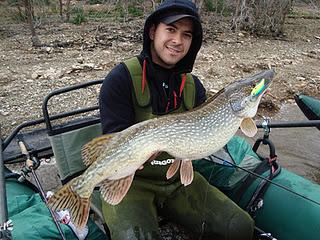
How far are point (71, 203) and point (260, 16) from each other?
412 inches

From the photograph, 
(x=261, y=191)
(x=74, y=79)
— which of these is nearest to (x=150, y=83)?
(x=261, y=191)

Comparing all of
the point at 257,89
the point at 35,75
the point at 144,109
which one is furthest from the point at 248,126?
the point at 35,75

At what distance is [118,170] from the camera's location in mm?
2072

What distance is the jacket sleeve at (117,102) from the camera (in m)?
2.51

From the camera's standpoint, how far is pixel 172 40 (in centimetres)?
258

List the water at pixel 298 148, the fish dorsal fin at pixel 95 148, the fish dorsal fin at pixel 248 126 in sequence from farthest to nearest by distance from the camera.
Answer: the water at pixel 298 148
the fish dorsal fin at pixel 248 126
the fish dorsal fin at pixel 95 148

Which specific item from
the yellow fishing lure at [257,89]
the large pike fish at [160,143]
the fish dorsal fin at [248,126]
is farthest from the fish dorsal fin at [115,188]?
the yellow fishing lure at [257,89]

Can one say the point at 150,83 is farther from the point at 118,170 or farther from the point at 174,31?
the point at 118,170

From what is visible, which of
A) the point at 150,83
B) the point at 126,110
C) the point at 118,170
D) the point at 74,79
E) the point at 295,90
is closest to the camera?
the point at 118,170

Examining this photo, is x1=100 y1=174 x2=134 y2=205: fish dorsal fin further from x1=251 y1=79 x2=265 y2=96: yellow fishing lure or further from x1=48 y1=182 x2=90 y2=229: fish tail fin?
x1=251 y1=79 x2=265 y2=96: yellow fishing lure

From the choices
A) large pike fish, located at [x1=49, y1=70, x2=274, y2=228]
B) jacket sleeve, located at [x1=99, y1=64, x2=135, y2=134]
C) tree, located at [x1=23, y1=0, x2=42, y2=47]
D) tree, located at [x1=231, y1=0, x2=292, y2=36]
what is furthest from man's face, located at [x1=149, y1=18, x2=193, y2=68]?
tree, located at [x1=231, y1=0, x2=292, y2=36]

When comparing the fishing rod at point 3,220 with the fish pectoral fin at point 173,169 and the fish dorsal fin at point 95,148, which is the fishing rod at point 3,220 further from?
the fish pectoral fin at point 173,169

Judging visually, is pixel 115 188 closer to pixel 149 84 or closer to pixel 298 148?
pixel 149 84

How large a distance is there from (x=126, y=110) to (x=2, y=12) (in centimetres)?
1151
